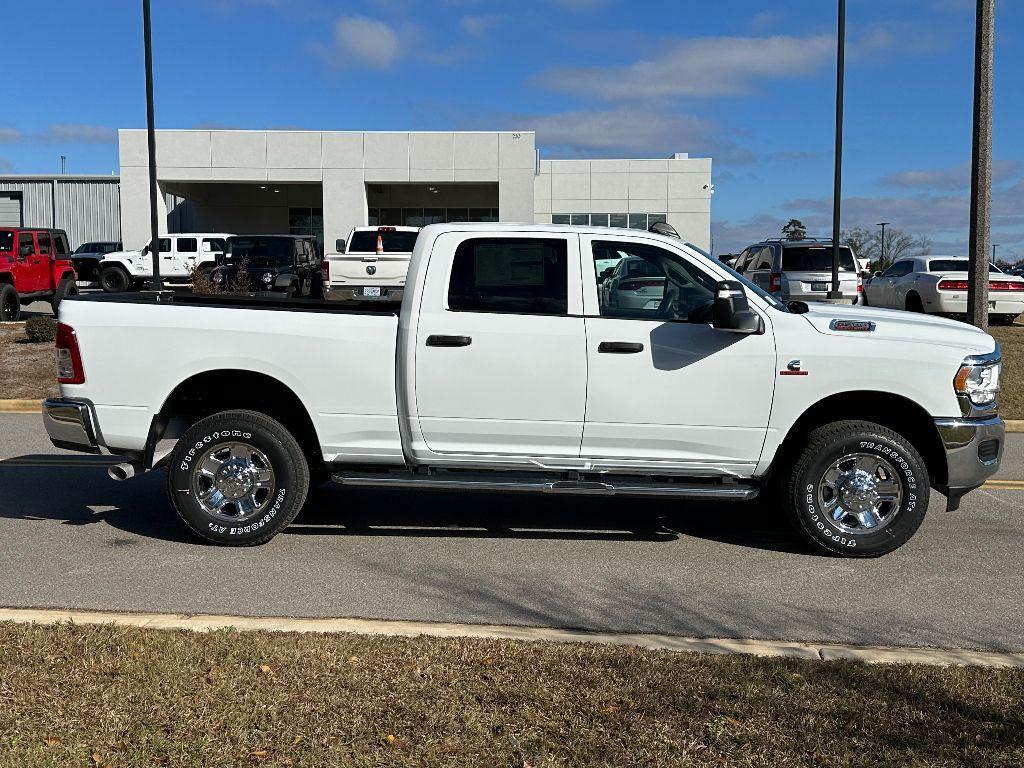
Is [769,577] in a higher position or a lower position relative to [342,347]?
lower

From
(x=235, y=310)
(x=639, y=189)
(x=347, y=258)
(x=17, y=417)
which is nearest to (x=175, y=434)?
(x=235, y=310)

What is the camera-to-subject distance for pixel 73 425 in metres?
6.62

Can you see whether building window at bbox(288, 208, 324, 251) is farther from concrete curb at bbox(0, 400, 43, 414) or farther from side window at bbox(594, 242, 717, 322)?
side window at bbox(594, 242, 717, 322)

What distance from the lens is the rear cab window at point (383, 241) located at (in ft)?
74.0

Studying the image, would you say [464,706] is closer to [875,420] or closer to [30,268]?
[875,420]

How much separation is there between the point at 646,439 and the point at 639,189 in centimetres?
4677

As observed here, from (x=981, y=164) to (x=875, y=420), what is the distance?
9.57 meters

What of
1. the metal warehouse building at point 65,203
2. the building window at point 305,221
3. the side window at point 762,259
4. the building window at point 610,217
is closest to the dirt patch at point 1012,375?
the side window at point 762,259

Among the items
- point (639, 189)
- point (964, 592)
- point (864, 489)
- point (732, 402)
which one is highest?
point (639, 189)

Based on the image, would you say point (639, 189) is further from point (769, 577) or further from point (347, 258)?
point (769, 577)

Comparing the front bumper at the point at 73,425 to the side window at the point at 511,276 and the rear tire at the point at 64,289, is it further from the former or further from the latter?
the rear tire at the point at 64,289

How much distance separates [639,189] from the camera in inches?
Answer: 2042

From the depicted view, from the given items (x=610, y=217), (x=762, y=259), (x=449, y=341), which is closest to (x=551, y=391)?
(x=449, y=341)

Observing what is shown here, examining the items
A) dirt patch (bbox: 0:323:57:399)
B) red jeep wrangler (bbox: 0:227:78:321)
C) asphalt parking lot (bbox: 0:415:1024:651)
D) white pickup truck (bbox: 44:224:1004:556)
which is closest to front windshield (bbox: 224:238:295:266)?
red jeep wrangler (bbox: 0:227:78:321)
